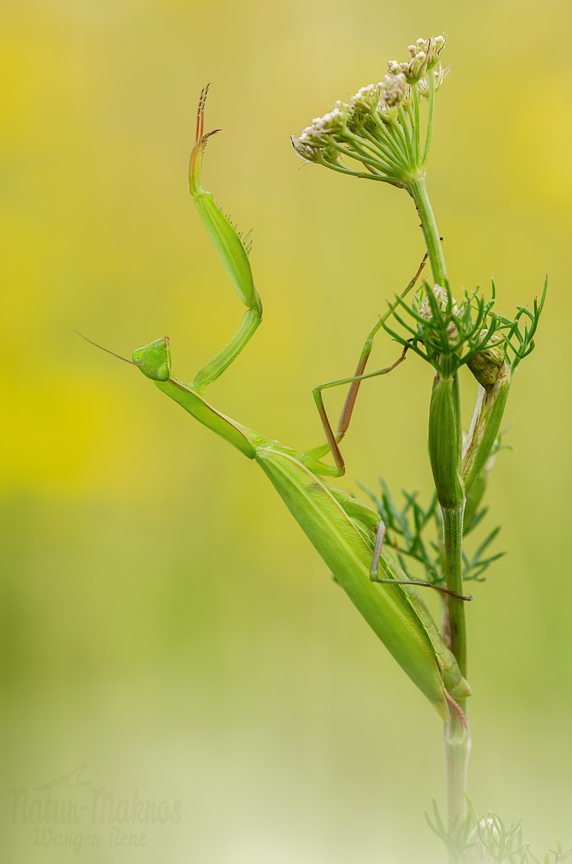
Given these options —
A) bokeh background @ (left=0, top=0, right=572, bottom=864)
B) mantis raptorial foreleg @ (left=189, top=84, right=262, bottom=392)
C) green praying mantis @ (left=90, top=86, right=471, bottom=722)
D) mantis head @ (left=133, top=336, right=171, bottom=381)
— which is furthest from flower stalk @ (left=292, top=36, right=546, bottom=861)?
bokeh background @ (left=0, top=0, right=572, bottom=864)

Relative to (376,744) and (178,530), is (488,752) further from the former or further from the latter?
(178,530)

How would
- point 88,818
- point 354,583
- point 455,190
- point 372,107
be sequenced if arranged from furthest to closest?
point 455,190, point 88,818, point 354,583, point 372,107

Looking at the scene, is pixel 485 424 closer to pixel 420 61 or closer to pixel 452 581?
pixel 452 581

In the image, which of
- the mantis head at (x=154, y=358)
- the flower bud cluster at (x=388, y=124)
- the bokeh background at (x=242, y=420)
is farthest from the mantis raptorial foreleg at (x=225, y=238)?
the bokeh background at (x=242, y=420)

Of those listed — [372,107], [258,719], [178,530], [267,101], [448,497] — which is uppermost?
[267,101]

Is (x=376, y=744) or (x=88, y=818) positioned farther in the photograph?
(x=376, y=744)

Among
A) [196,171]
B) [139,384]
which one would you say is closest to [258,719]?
[139,384]

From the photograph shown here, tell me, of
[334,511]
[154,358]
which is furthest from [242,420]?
[334,511]
